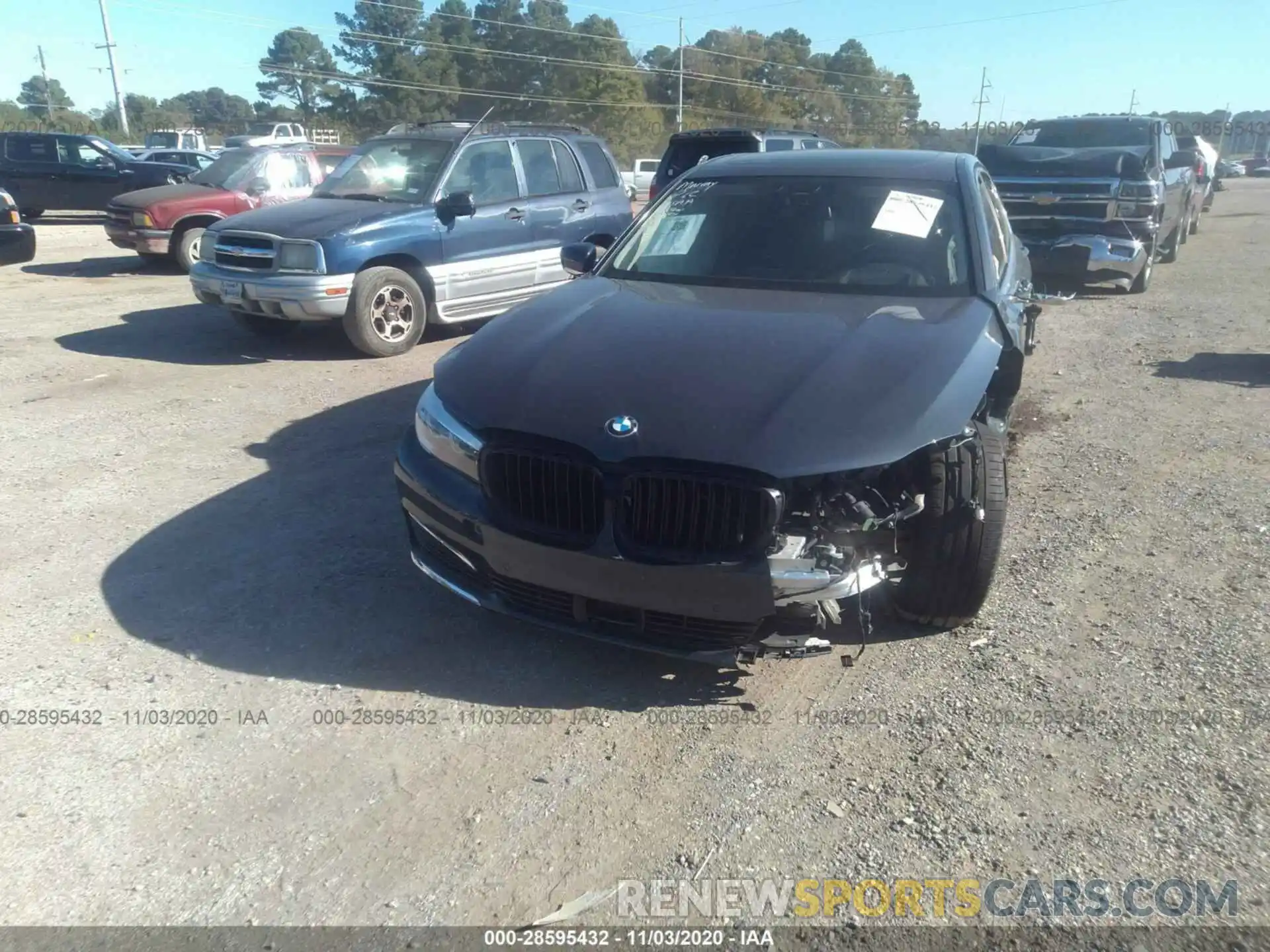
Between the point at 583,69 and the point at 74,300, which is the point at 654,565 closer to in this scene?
the point at 74,300

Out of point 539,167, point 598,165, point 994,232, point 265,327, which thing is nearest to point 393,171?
point 539,167

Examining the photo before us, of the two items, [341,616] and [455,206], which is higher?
[455,206]

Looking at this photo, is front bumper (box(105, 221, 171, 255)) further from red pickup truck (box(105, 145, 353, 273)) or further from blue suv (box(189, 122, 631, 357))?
blue suv (box(189, 122, 631, 357))

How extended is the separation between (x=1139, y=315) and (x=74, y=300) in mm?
11843

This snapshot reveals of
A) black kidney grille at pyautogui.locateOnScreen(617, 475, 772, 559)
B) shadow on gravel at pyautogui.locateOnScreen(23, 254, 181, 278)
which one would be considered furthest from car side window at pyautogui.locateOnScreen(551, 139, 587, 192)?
shadow on gravel at pyautogui.locateOnScreen(23, 254, 181, 278)

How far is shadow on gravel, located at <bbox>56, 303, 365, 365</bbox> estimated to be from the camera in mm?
8289

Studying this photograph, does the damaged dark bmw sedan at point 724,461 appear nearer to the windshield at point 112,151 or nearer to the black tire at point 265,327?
the black tire at point 265,327

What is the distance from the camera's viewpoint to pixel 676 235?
15.7ft

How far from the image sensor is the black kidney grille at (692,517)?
2906mm

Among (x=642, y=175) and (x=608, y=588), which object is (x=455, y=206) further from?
(x=642, y=175)

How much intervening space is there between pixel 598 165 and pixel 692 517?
744 centimetres

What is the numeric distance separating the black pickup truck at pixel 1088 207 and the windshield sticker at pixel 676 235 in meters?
6.79

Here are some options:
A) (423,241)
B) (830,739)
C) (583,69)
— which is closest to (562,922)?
(830,739)

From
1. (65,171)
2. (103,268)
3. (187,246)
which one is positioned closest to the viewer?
(187,246)
